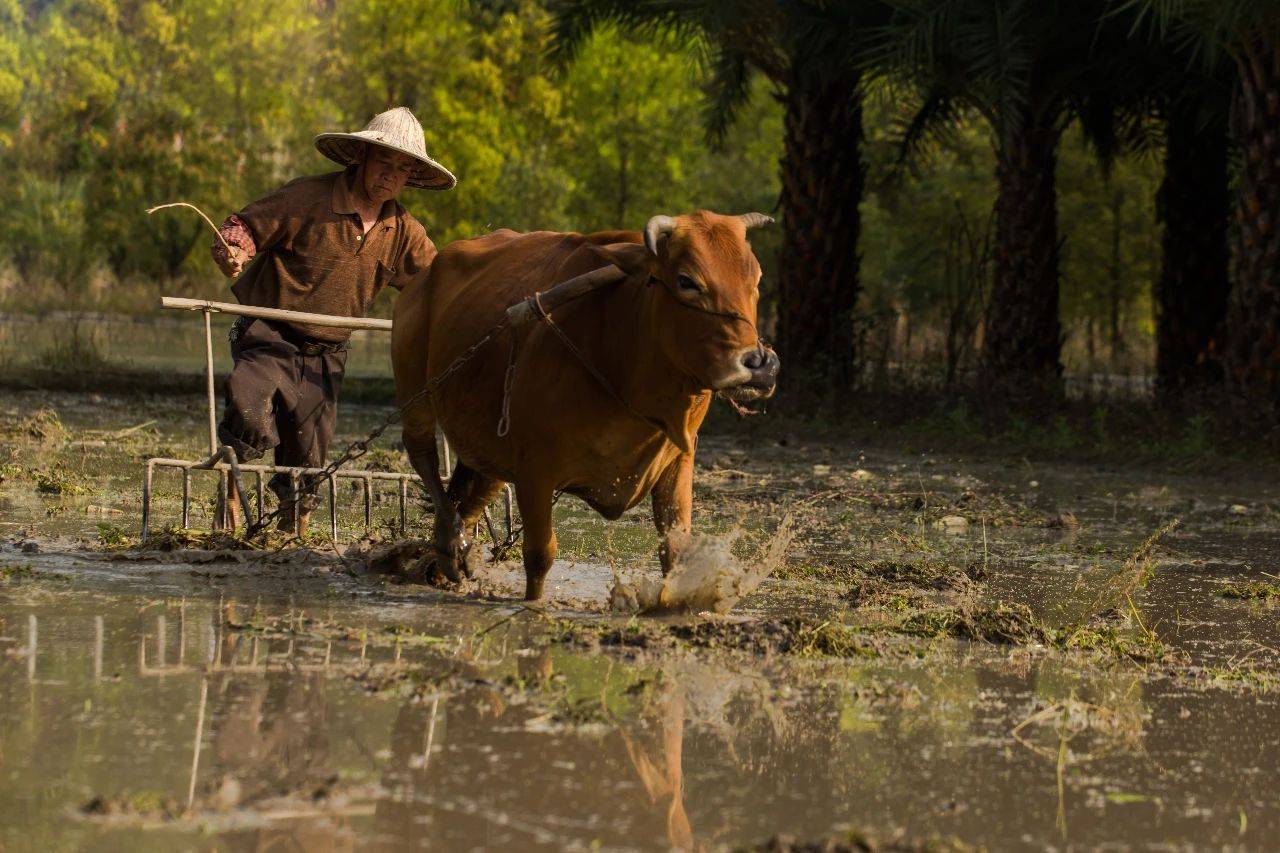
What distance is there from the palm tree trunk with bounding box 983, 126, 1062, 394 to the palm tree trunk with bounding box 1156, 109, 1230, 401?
5.79 ft

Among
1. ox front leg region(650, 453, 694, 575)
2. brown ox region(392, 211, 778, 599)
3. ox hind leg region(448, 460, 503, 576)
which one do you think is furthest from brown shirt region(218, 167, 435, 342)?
ox front leg region(650, 453, 694, 575)

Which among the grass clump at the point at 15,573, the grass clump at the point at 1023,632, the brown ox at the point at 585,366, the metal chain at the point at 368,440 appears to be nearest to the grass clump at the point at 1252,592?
the grass clump at the point at 1023,632

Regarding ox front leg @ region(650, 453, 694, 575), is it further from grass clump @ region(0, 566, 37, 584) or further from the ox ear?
grass clump @ region(0, 566, 37, 584)

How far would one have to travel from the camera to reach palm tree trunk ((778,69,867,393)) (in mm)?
20719

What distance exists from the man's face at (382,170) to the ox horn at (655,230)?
283 centimetres

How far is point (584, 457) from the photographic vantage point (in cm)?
786

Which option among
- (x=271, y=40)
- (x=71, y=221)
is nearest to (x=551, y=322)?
(x=71, y=221)

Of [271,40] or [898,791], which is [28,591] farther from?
[271,40]

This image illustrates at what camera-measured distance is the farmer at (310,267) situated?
31.6 ft

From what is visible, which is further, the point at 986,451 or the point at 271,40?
the point at 271,40

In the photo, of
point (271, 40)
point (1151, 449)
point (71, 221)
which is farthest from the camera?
point (271, 40)

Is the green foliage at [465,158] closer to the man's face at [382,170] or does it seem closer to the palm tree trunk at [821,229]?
the palm tree trunk at [821,229]

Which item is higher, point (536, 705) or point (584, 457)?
point (584, 457)

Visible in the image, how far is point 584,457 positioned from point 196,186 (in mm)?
44441
